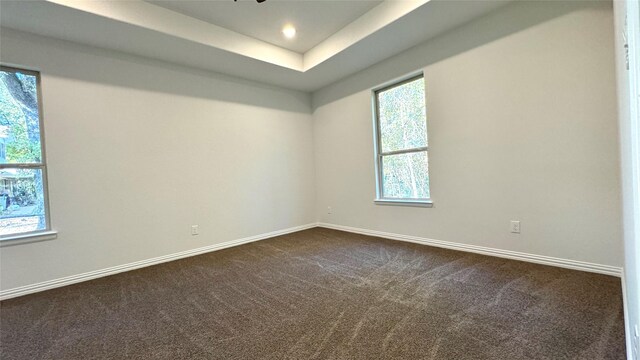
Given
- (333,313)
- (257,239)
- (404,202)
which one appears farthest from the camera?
(257,239)

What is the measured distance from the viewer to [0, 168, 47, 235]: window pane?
2590mm

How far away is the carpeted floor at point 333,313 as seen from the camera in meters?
1.54

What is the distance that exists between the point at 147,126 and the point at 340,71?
288 centimetres

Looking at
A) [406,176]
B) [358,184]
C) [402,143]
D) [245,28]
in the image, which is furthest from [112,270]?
[402,143]

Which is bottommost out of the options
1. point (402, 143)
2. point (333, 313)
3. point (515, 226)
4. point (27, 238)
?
point (333, 313)

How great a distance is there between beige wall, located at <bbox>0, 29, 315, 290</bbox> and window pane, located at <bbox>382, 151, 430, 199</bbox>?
1.82m

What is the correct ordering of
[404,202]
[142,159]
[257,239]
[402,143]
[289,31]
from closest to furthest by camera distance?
[142,159] → [289,31] → [404,202] → [402,143] → [257,239]

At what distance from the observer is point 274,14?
10.2 feet

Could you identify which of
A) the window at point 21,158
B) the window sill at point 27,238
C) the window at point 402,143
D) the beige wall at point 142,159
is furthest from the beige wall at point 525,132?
the window at point 21,158

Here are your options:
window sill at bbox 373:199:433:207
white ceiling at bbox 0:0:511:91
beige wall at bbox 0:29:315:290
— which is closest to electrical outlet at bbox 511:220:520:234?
window sill at bbox 373:199:433:207

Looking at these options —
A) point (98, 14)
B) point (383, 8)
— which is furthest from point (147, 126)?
point (383, 8)

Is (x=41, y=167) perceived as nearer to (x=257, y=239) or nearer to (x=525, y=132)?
(x=257, y=239)

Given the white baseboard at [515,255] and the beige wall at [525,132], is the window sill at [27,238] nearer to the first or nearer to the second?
the white baseboard at [515,255]

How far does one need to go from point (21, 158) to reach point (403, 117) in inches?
176
